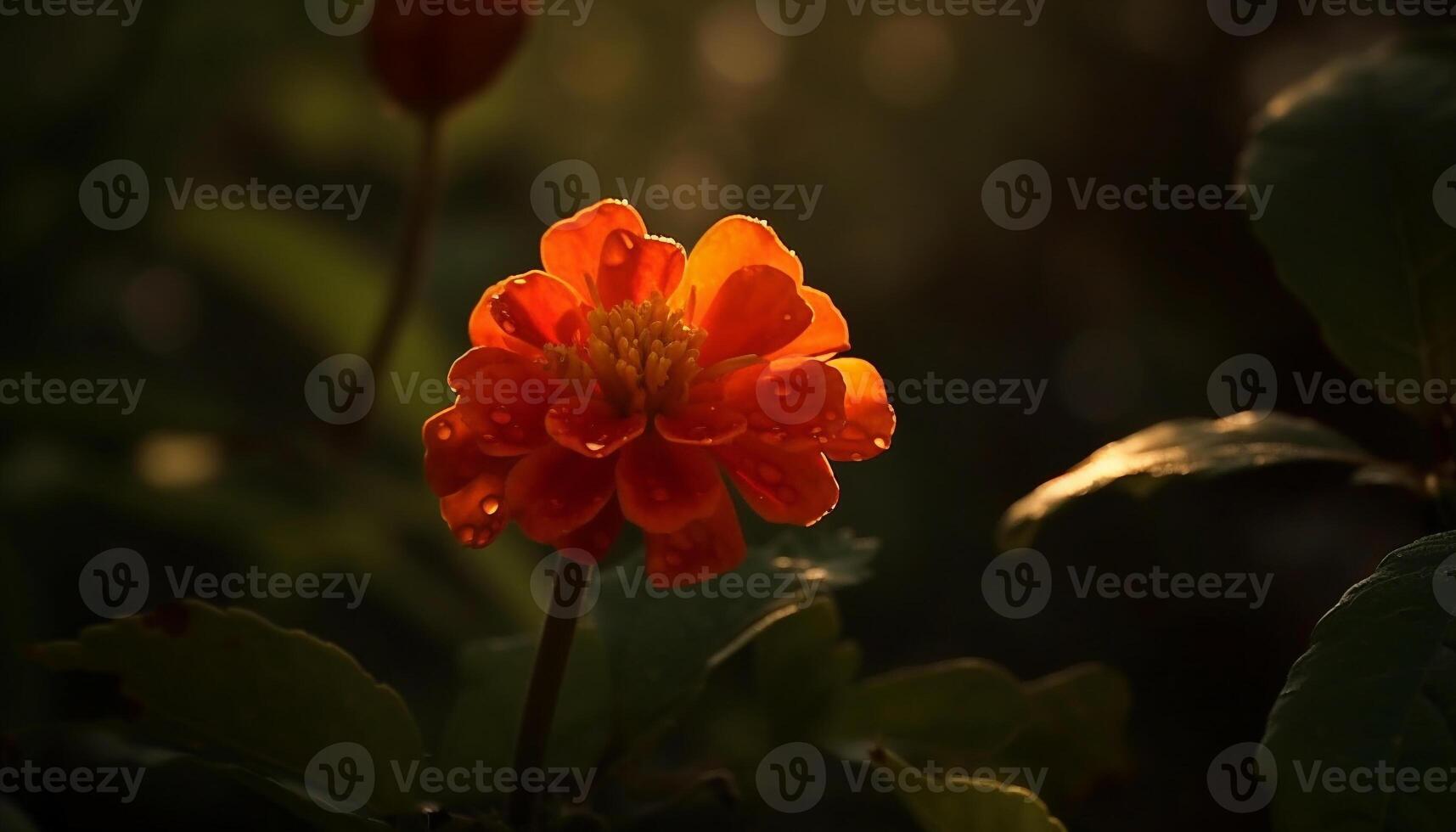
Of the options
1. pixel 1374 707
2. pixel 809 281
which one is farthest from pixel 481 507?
pixel 809 281

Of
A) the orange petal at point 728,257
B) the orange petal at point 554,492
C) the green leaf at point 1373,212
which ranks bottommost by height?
the orange petal at point 554,492

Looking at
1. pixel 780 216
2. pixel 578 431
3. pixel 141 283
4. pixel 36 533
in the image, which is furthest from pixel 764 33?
pixel 578 431

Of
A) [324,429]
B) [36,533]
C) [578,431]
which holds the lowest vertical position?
[36,533]

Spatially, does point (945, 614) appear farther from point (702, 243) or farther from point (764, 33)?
point (764, 33)

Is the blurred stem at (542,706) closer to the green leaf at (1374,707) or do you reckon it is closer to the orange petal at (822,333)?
the orange petal at (822,333)

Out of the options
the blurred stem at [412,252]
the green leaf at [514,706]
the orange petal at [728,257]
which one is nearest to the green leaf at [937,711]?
the green leaf at [514,706]

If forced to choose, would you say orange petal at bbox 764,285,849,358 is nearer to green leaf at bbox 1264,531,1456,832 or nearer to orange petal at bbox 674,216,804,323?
orange petal at bbox 674,216,804,323
